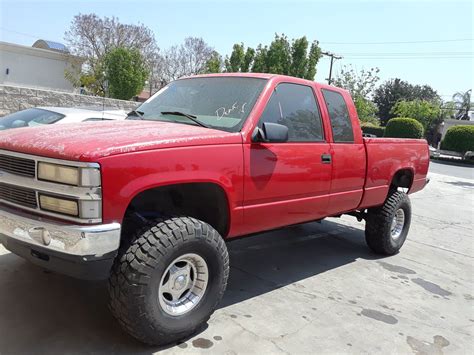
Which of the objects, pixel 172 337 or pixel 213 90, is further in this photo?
pixel 213 90

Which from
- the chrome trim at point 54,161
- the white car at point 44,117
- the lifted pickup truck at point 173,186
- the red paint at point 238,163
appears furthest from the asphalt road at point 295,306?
the white car at point 44,117

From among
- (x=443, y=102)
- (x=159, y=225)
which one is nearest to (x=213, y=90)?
(x=159, y=225)

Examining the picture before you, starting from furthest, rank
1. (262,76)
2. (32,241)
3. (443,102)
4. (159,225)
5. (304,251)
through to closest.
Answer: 1. (443,102)
2. (304,251)
3. (262,76)
4. (159,225)
5. (32,241)

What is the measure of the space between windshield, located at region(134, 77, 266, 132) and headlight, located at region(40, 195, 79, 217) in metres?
1.37

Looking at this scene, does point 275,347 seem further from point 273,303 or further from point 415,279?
point 415,279

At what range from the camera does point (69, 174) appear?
274cm

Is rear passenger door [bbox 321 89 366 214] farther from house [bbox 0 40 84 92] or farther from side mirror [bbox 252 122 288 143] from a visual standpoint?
house [bbox 0 40 84 92]

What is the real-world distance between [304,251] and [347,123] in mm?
A: 1774

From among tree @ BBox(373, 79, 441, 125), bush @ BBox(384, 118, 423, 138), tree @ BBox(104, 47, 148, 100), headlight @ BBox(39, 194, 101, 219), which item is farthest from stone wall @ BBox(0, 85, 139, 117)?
tree @ BBox(373, 79, 441, 125)

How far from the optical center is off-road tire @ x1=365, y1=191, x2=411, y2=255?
5707 mm

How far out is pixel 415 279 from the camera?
5.20 meters

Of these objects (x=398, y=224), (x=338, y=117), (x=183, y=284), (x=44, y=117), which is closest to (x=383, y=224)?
(x=398, y=224)

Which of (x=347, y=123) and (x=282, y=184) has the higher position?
(x=347, y=123)

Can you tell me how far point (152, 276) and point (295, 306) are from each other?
1.60 meters
